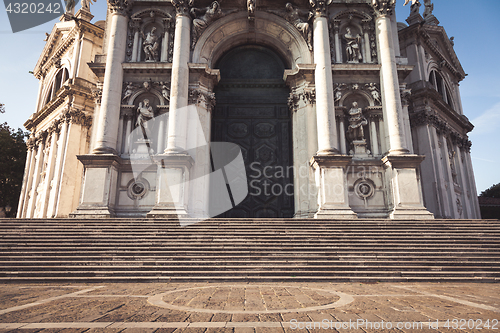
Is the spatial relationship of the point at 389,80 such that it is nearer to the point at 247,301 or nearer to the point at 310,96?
the point at 310,96

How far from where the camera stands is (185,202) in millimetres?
13008

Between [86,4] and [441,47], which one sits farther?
[441,47]

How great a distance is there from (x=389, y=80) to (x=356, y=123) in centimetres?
234

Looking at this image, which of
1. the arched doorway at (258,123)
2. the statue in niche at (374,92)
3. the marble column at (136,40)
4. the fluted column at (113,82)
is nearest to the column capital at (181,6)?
the marble column at (136,40)

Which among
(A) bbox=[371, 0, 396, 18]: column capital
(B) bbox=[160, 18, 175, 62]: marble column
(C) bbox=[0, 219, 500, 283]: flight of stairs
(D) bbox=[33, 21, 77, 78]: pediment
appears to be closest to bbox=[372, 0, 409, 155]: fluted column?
(A) bbox=[371, 0, 396, 18]: column capital

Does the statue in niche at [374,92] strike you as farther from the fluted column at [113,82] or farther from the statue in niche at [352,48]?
the fluted column at [113,82]

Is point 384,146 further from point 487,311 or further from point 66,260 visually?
point 66,260

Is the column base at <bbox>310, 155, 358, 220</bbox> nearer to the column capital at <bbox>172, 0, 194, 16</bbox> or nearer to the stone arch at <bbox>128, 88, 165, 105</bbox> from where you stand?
the stone arch at <bbox>128, 88, 165, 105</bbox>

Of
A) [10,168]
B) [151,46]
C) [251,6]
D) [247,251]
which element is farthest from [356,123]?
[10,168]

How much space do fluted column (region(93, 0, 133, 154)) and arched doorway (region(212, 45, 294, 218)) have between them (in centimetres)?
453

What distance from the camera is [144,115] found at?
1489 cm

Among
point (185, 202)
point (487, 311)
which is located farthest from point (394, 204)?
point (487, 311)

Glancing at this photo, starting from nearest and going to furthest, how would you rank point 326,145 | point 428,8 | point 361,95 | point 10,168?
point 326,145 → point 361,95 → point 428,8 → point 10,168

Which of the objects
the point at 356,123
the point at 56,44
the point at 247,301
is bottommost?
the point at 247,301
